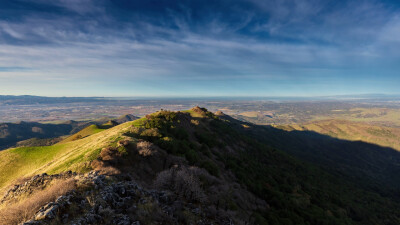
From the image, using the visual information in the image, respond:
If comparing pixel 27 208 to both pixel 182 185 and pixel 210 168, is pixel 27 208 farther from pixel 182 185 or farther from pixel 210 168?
pixel 210 168

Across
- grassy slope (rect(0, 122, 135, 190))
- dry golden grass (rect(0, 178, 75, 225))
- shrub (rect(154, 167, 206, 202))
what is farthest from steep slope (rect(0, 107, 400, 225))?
dry golden grass (rect(0, 178, 75, 225))

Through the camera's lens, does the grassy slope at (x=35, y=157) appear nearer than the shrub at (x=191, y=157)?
Yes

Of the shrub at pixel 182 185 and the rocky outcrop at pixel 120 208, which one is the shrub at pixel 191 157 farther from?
the rocky outcrop at pixel 120 208

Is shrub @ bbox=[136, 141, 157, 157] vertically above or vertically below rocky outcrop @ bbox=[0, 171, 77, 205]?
above

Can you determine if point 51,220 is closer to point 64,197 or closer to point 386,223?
point 64,197

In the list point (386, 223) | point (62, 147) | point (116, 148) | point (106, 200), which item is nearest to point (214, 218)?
point (106, 200)

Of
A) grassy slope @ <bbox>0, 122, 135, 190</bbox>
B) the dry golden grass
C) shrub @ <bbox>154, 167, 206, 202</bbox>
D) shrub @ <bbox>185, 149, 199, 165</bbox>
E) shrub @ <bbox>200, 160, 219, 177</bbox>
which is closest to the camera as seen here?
the dry golden grass

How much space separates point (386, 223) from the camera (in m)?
42.7

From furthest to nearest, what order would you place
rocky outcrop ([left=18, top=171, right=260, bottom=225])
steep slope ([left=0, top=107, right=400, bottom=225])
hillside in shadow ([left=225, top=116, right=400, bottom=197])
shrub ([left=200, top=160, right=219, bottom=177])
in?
hillside in shadow ([left=225, top=116, right=400, bottom=197]) < shrub ([left=200, top=160, right=219, bottom=177]) < steep slope ([left=0, top=107, right=400, bottom=225]) < rocky outcrop ([left=18, top=171, right=260, bottom=225])

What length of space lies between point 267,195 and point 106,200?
87.1ft

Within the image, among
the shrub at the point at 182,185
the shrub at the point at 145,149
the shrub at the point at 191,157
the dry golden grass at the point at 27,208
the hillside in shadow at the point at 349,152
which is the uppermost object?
the dry golden grass at the point at 27,208

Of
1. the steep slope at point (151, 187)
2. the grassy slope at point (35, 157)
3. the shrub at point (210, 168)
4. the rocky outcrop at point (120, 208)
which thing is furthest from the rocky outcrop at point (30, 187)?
the shrub at point (210, 168)

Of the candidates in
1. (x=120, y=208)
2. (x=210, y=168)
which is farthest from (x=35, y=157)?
(x=210, y=168)

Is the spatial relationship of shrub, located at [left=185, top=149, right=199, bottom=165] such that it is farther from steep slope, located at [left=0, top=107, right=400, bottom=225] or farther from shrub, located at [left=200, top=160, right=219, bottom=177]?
shrub, located at [left=200, top=160, right=219, bottom=177]
